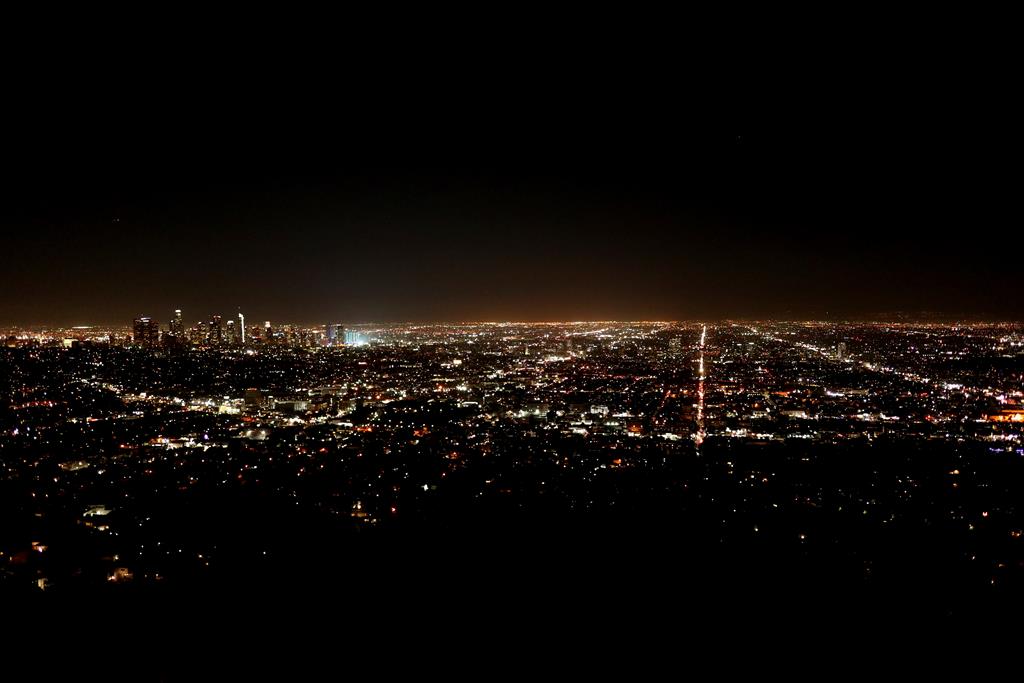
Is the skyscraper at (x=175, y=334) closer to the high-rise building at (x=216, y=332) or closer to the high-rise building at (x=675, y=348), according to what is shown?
the high-rise building at (x=216, y=332)

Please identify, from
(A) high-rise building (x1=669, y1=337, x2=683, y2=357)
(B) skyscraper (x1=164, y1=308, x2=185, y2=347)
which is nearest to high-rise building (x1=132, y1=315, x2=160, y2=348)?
(B) skyscraper (x1=164, y1=308, x2=185, y2=347)

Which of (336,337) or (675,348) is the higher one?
(336,337)

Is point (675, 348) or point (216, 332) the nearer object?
point (675, 348)

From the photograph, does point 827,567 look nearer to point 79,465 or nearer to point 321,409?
point 79,465

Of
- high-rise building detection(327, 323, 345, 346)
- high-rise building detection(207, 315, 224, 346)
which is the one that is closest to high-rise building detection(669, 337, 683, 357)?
high-rise building detection(327, 323, 345, 346)

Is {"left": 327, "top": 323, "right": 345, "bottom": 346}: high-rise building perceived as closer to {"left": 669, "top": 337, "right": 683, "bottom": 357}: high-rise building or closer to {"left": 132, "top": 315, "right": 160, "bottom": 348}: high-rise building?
{"left": 132, "top": 315, "right": 160, "bottom": 348}: high-rise building

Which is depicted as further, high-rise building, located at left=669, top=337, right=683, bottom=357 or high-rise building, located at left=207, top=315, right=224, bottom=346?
high-rise building, located at left=207, top=315, right=224, bottom=346

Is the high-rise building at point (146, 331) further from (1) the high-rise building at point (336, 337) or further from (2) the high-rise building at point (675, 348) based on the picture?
(2) the high-rise building at point (675, 348)

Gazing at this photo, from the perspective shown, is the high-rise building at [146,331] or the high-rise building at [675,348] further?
the high-rise building at [146,331]

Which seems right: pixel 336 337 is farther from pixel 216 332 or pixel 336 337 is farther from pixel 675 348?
pixel 675 348

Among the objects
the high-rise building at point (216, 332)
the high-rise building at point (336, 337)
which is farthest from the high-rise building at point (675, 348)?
the high-rise building at point (216, 332)

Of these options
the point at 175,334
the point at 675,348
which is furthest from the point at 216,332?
the point at 675,348

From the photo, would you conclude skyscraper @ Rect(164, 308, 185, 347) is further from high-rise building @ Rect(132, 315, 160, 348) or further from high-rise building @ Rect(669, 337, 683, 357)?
high-rise building @ Rect(669, 337, 683, 357)
